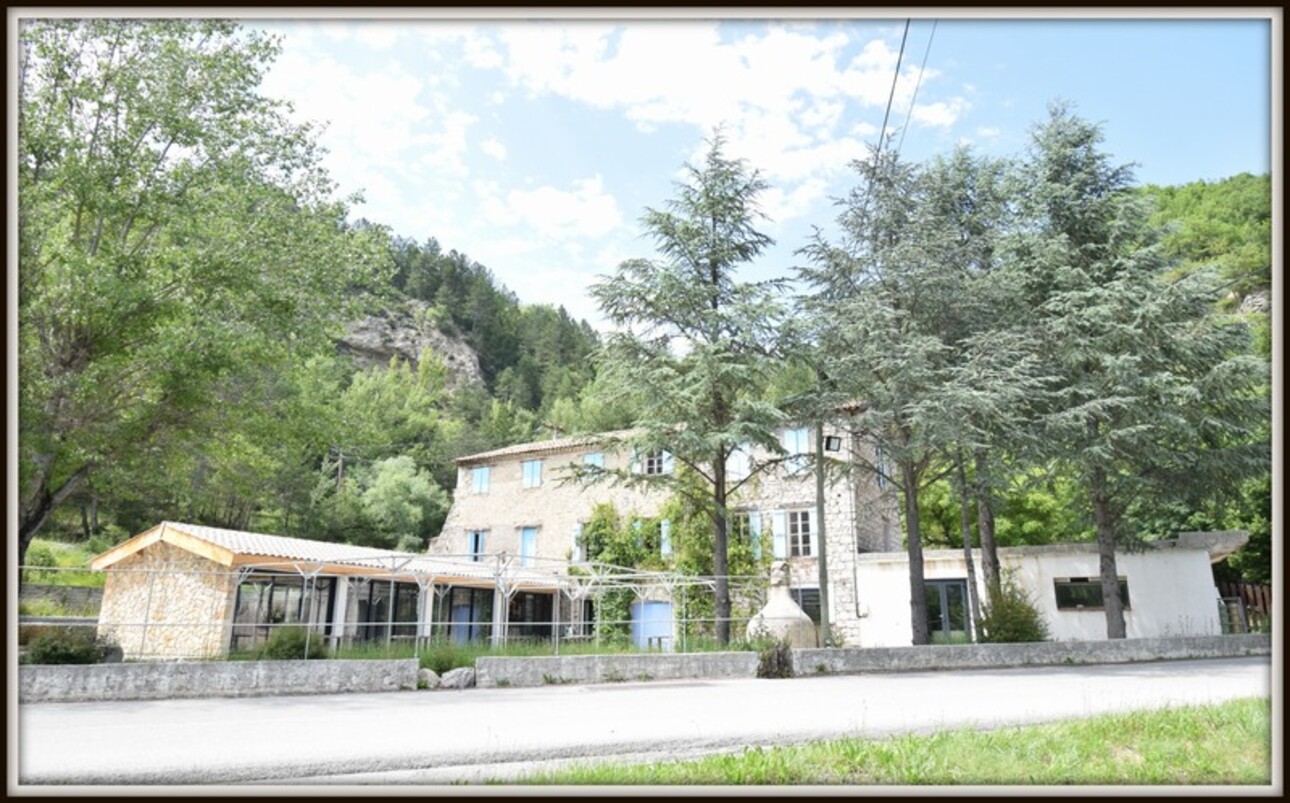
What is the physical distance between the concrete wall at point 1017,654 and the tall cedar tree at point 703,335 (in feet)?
8.86

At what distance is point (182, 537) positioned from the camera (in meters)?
17.4

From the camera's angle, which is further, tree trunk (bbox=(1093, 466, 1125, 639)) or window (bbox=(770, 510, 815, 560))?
window (bbox=(770, 510, 815, 560))

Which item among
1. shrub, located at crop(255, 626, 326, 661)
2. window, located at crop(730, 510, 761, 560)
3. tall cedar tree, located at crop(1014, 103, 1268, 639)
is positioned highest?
tall cedar tree, located at crop(1014, 103, 1268, 639)

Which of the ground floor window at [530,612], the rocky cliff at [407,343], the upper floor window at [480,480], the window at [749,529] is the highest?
the rocky cliff at [407,343]

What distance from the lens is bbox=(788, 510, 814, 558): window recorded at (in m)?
24.0

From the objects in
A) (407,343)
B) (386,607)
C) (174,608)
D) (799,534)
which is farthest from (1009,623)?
(407,343)

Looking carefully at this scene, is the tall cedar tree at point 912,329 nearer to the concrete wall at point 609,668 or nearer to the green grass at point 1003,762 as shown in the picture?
the concrete wall at point 609,668

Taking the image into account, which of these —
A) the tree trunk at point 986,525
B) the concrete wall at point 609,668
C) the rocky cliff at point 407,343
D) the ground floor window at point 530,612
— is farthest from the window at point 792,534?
the rocky cliff at point 407,343

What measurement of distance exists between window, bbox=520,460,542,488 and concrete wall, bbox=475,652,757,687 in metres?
15.7

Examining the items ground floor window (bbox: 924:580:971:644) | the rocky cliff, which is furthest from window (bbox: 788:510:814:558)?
the rocky cliff

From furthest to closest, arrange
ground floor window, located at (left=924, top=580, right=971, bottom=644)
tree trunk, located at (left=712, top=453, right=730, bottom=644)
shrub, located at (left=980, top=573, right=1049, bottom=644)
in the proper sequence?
1. ground floor window, located at (left=924, top=580, right=971, bottom=644)
2. shrub, located at (left=980, top=573, right=1049, bottom=644)
3. tree trunk, located at (left=712, top=453, right=730, bottom=644)

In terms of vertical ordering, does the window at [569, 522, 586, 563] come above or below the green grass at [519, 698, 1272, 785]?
below

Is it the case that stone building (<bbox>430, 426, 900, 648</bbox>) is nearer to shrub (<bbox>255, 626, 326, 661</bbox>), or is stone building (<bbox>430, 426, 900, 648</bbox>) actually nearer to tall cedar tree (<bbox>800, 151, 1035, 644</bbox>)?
tall cedar tree (<bbox>800, 151, 1035, 644</bbox>)

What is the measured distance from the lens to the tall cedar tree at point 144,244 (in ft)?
31.6
